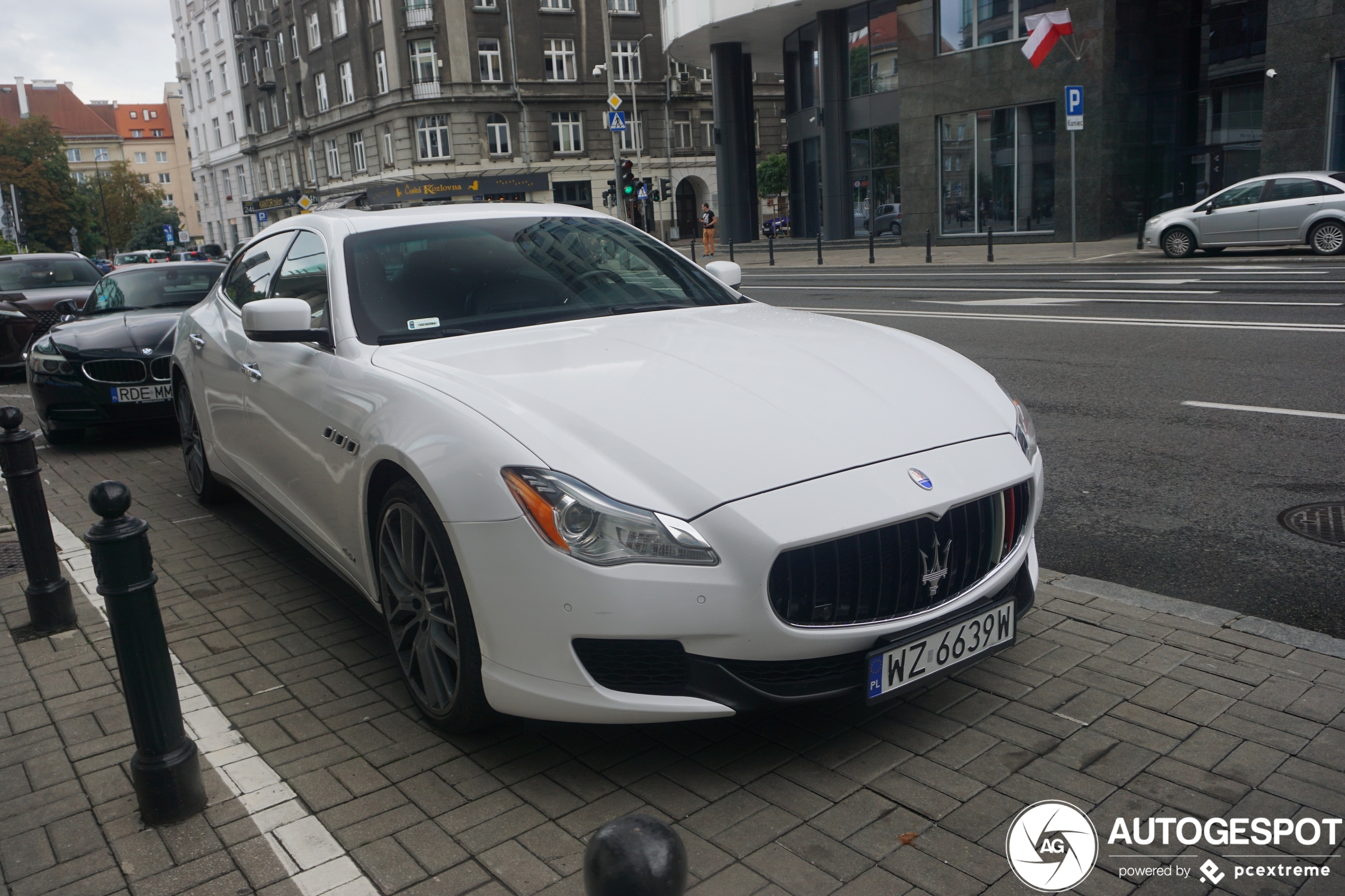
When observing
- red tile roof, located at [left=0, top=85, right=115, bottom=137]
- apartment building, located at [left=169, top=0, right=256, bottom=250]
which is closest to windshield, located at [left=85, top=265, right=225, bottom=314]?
apartment building, located at [left=169, top=0, right=256, bottom=250]

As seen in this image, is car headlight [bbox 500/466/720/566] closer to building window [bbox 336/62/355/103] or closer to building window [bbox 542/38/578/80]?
building window [bbox 542/38/578/80]

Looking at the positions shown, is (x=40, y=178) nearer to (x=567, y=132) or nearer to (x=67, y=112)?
(x=567, y=132)

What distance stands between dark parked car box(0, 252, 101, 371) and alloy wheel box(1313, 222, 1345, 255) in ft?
63.2

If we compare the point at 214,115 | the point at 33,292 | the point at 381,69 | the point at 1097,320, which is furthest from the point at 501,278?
the point at 214,115

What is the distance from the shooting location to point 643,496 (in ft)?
9.06

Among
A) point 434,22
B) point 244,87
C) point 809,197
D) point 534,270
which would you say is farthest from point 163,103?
point 534,270

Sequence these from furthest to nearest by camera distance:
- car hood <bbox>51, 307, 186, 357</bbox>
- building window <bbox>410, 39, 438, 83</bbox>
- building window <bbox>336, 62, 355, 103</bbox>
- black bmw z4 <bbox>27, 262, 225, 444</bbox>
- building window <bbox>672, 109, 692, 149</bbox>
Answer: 1. building window <bbox>672, 109, 692, 149</bbox>
2. building window <bbox>336, 62, 355, 103</bbox>
3. building window <bbox>410, 39, 438, 83</bbox>
4. car hood <bbox>51, 307, 186, 357</bbox>
5. black bmw z4 <bbox>27, 262, 225, 444</bbox>

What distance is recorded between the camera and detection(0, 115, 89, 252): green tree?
81500 mm

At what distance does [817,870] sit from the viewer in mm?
2584

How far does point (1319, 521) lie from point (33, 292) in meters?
14.4

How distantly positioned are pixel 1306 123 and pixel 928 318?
16186mm

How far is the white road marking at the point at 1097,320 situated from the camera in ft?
34.6

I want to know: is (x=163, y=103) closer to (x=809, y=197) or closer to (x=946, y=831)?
(x=809, y=197)
